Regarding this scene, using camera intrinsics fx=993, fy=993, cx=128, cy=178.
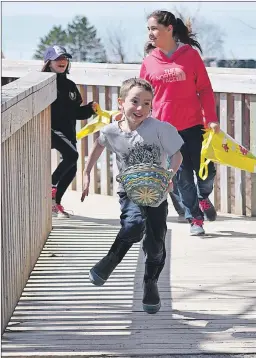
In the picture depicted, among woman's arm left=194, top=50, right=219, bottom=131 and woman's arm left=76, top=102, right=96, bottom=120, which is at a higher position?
woman's arm left=194, top=50, right=219, bottom=131

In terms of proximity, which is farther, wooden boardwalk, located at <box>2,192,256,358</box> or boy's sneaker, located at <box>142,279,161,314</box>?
boy's sneaker, located at <box>142,279,161,314</box>

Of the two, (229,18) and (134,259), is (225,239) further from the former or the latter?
(229,18)

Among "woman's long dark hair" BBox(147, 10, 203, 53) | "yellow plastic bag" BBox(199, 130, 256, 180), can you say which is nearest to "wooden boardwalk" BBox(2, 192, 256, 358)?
"yellow plastic bag" BBox(199, 130, 256, 180)

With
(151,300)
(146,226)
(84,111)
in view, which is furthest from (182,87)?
(151,300)

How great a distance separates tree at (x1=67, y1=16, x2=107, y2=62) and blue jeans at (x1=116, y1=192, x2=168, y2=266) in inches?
435

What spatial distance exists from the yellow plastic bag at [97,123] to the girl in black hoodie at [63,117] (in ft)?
0.96

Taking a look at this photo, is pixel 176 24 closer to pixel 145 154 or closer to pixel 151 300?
pixel 145 154

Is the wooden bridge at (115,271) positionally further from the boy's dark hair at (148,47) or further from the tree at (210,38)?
the tree at (210,38)

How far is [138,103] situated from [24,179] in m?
1.03

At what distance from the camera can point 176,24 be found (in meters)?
7.62

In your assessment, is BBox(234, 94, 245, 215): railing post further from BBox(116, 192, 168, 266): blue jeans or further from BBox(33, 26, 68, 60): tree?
BBox(33, 26, 68, 60): tree

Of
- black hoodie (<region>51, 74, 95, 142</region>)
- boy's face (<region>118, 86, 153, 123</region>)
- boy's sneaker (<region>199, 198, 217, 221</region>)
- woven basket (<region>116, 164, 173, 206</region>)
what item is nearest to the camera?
woven basket (<region>116, 164, 173, 206</region>)

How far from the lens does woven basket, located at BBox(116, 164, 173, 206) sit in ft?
17.6

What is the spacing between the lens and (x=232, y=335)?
5.07 m
